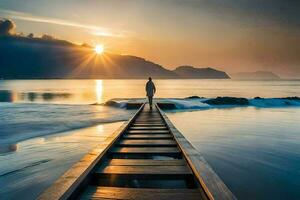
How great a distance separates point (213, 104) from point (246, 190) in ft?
89.2

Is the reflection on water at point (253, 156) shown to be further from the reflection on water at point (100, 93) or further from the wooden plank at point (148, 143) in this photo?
the reflection on water at point (100, 93)

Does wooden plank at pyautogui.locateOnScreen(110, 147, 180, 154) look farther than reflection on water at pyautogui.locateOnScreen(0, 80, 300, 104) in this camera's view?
No

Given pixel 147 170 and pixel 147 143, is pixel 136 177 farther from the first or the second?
pixel 147 143

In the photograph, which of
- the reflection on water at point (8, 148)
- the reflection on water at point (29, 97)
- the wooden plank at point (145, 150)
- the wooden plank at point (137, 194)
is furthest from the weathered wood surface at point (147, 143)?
the reflection on water at point (29, 97)

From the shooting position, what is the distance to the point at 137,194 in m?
3.91

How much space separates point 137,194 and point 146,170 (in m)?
1.00

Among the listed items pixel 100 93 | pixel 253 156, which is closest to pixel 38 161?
pixel 253 156

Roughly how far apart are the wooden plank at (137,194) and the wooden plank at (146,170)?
657 mm

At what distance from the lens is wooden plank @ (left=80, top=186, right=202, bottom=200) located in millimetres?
3793

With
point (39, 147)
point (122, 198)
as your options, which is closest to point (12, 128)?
point (39, 147)

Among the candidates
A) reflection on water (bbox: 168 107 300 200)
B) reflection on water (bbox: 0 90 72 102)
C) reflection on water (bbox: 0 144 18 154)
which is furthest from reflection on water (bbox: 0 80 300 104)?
reflection on water (bbox: 0 144 18 154)

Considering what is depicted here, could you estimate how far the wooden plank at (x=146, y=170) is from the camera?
471cm

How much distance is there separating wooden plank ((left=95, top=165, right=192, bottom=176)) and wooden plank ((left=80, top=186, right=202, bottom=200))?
0.66 metres

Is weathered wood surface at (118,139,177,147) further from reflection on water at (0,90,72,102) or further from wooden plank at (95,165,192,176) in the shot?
reflection on water at (0,90,72,102)
